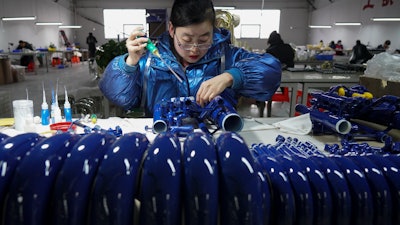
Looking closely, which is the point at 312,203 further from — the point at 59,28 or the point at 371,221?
the point at 59,28

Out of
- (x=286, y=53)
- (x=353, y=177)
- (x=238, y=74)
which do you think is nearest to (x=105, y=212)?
(x=353, y=177)

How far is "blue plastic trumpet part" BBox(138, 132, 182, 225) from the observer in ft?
1.33

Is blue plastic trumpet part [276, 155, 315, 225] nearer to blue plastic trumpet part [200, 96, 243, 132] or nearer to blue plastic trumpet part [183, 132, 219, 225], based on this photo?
blue plastic trumpet part [183, 132, 219, 225]

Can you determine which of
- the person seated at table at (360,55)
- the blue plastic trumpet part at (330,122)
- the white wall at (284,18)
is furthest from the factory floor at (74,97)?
the white wall at (284,18)

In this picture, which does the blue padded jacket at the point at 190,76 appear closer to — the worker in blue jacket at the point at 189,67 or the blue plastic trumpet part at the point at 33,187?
the worker in blue jacket at the point at 189,67

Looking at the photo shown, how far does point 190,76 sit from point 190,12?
0.33 metres

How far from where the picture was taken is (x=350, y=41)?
10.7m

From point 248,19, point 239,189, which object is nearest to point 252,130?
point 239,189

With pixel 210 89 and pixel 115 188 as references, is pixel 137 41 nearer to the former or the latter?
pixel 210 89

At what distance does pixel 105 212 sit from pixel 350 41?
1199 centimetres

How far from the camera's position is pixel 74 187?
41cm

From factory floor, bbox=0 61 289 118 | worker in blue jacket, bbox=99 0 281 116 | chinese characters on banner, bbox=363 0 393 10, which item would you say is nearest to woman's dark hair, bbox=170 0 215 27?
worker in blue jacket, bbox=99 0 281 116

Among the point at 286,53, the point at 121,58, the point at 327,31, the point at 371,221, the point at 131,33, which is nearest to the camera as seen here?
the point at 371,221

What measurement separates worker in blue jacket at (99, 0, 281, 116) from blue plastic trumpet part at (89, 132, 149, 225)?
871 millimetres
